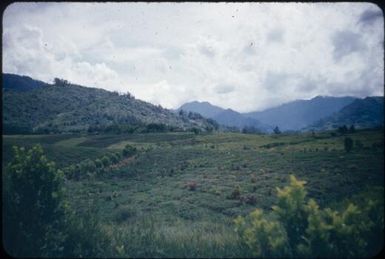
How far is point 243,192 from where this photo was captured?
21.4 metres

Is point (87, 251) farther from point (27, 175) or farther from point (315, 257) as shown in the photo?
point (315, 257)

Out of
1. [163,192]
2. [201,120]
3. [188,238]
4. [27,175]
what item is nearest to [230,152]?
[163,192]

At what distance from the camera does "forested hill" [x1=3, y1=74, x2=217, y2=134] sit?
307 feet

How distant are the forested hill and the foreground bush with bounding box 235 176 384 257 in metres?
59.8

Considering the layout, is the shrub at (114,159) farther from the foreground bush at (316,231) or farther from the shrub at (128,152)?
the foreground bush at (316,231)

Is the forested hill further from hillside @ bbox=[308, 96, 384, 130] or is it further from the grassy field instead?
the grassy field

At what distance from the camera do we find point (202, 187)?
23.6 meters

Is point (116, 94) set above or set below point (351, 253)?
above

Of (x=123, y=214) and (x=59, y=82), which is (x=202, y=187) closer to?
(x=123, y=214)

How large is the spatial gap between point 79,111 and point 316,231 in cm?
12499

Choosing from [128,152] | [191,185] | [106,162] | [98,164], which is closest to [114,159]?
[106,162]

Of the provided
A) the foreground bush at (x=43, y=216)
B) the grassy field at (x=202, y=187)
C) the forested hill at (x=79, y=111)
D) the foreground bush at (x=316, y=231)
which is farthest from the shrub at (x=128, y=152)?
the foreground bush at (x=316, y=231)

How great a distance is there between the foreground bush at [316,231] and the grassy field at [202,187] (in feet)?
2.41

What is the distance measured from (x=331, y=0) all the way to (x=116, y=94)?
522 feet
